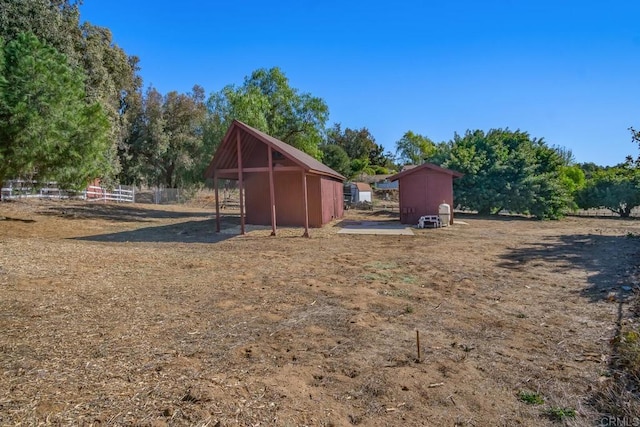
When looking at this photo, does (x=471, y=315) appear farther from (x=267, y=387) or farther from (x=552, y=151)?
(x=552, y=151)

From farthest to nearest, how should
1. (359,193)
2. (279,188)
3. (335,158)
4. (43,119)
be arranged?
(335,158)
(359,193)
(279,188)
(43,119)

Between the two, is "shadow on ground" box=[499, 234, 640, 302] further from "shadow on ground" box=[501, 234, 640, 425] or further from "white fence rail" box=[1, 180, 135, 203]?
"white fence rail" box=[1, 180, 135, 203]

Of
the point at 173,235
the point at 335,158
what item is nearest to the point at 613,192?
the point at 173,235

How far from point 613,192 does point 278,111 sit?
2302cm

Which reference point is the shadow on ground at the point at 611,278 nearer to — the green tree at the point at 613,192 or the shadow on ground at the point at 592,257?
the shadow on ground at the point at 592,257

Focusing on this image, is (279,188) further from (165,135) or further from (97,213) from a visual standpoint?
(165,135)

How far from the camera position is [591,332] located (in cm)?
441

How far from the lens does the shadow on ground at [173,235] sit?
→ 1229 centimetres

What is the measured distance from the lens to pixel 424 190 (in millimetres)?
18312

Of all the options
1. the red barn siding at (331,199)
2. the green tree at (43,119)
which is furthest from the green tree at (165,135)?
the green tree at (43,119)

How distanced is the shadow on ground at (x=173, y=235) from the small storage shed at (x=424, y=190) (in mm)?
8178

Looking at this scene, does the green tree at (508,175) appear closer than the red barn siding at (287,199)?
No

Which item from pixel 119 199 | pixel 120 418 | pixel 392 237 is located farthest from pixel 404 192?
pixel 119 199

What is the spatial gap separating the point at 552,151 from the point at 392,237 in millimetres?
16302
